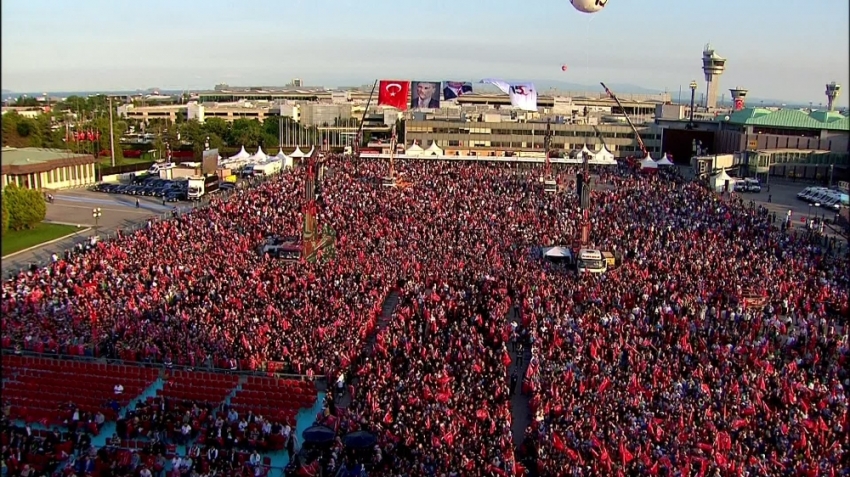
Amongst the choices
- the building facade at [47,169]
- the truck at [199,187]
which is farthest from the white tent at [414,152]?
the building facade at [47,169]

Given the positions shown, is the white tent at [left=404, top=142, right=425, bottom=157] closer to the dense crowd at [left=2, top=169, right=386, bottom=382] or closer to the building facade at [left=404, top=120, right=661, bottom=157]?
the building facade at [left=404, top=120, right=661, bottom=157]

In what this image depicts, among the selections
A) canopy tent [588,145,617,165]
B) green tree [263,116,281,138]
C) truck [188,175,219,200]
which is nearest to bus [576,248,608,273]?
canopy tent [588,145,617,165]

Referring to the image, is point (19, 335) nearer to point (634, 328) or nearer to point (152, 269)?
point (152, 269)

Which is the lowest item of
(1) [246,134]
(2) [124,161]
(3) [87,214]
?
(3) [87,214]

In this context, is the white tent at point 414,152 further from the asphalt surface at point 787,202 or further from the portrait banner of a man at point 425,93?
the asphalt surface at point 787,202

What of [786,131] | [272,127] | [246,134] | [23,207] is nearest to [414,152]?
[23,207]

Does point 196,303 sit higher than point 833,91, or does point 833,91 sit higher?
point 833,91

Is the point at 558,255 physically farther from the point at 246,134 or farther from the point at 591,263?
the point at 246,134
